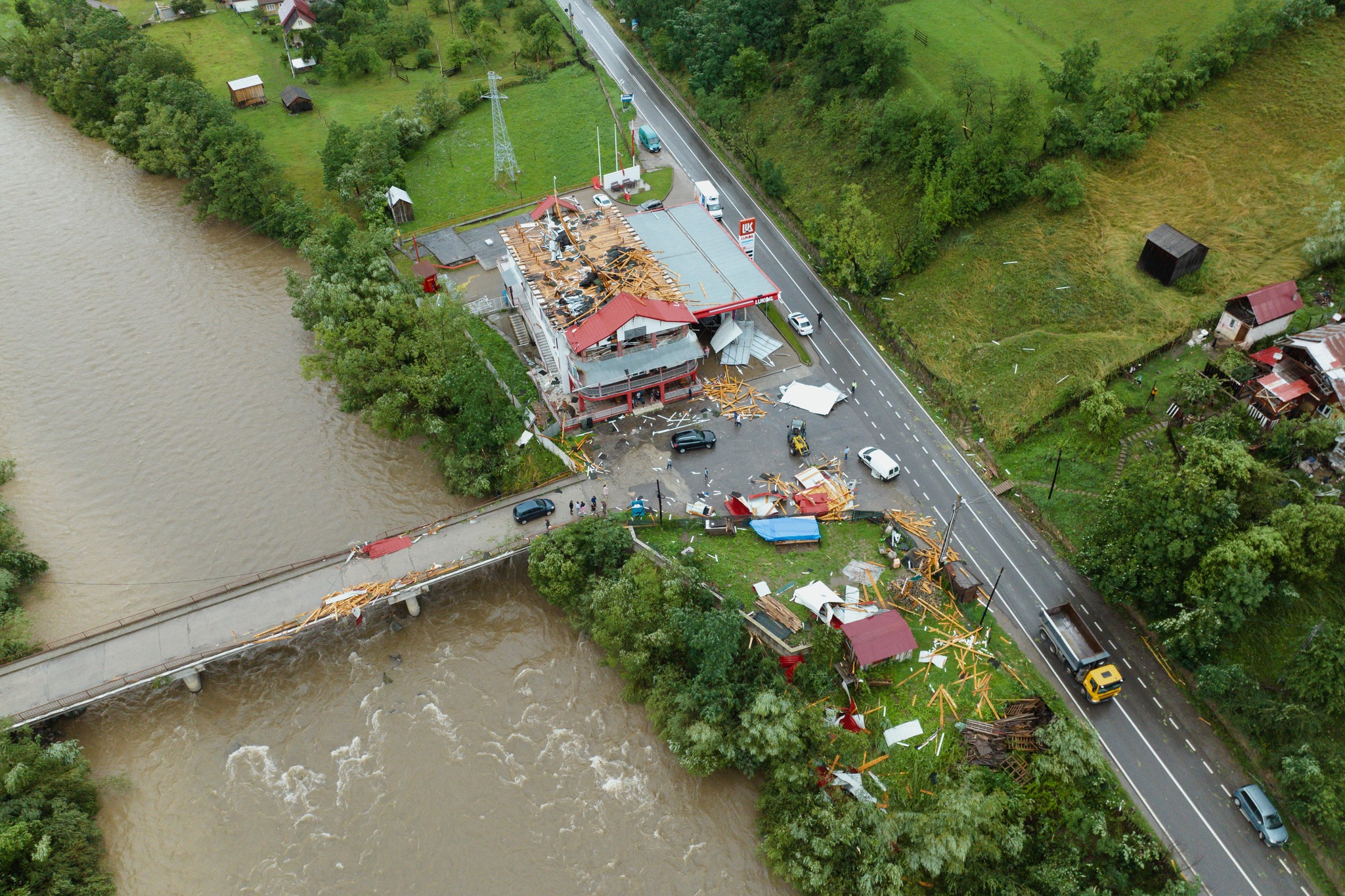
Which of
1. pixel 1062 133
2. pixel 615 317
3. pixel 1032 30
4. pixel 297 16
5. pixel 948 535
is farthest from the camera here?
pixel 297 16

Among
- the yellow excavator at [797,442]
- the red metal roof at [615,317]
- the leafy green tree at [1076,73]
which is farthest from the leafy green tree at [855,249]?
the leafy green tree at [1076,73]

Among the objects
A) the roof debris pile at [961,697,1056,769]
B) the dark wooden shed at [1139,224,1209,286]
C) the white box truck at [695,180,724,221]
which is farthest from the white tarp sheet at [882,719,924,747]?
the white box truck at [695,180,724,221]

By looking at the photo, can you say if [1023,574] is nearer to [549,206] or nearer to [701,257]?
[701,257]

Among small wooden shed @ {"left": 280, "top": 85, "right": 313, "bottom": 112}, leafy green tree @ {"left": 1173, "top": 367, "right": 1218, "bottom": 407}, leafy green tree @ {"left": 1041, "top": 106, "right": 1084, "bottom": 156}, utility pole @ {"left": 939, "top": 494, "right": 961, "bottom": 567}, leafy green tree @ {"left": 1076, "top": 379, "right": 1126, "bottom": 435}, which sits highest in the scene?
leafy green tree @ {"left": 1041, "top": 106, "right": 1084, "bottom": 156}

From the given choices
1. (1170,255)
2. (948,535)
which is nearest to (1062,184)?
(1170,255)

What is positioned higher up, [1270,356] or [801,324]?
[1270,356]

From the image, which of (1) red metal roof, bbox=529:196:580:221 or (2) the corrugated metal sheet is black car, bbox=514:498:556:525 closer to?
(2) the corrugated metal sheet

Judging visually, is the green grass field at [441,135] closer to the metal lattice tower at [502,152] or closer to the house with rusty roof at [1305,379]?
the metal lattice tower at [502,152]
